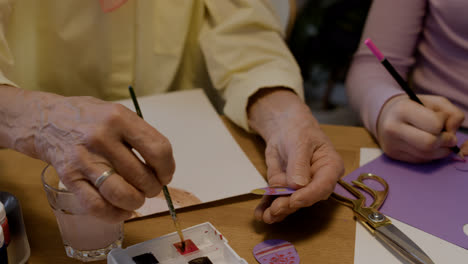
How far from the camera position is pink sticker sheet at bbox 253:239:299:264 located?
0.57m

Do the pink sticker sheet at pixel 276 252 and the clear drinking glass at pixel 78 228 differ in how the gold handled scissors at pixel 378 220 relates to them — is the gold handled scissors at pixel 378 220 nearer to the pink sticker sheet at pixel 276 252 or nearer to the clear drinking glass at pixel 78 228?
the pink sticker sheet at pixel 276 252

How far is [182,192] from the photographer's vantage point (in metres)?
0.68

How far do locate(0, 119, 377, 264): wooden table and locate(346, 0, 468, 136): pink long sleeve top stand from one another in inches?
14.9

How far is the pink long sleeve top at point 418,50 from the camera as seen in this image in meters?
0.98

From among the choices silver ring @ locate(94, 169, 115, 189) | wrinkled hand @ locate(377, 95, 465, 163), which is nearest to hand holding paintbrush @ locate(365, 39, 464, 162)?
wrinkled hand @ locate(377, 95, 465, 163)

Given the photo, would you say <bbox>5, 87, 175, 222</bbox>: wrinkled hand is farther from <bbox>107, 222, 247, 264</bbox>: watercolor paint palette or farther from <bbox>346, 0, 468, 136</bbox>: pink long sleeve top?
<bbox>346, 0, 468, 136</bbox>: pink long sleeve top

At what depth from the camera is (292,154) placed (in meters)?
0.68

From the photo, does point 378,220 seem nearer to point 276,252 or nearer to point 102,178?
point 276,252

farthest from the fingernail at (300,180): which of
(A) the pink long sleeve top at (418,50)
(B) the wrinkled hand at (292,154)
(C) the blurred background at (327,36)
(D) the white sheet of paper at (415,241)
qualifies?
(C) the blurred background at (327,36)

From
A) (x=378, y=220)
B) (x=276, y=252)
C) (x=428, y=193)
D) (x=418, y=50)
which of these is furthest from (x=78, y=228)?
(x=418, y=50)

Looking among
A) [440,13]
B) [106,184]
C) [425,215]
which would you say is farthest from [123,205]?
[440,13]

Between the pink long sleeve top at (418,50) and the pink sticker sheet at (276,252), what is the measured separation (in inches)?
17.6

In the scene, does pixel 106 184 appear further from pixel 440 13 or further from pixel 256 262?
pixel 440 13

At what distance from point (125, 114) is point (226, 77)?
52 cm
